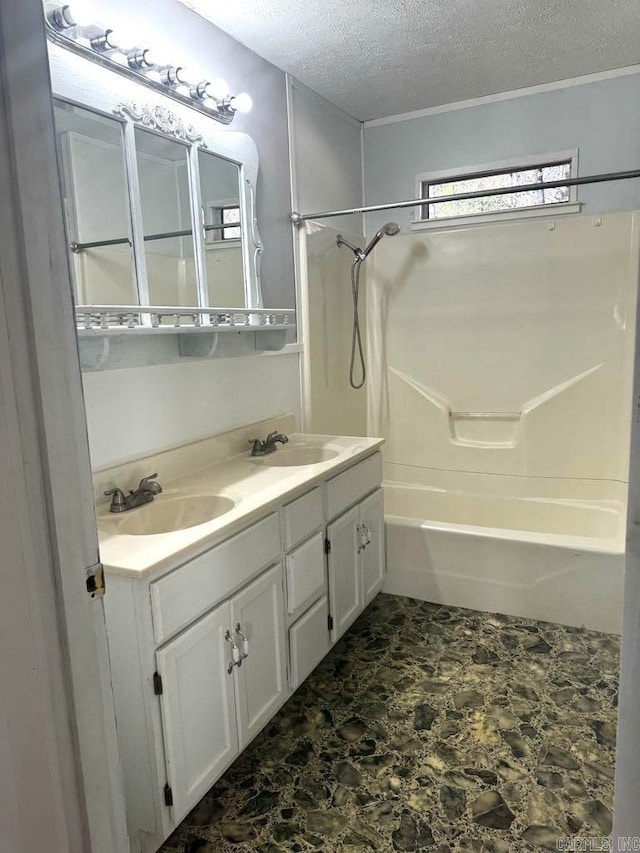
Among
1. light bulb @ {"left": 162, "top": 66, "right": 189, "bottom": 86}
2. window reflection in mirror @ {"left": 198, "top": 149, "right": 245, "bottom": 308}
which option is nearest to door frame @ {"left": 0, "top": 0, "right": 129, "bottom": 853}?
light bulb @ {"left": 162, "top": 66, "right": 189, "bottom": 86}

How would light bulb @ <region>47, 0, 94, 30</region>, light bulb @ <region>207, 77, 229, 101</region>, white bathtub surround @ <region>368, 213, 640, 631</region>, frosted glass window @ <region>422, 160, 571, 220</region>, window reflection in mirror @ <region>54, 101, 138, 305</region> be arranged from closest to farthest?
light bulb @ <region>47, 0, 94, 30</region>
window reflection in mirror @ <region>54, 101, 138, 305</region>
light bulb @ <region>207, 77, 229, 101</region>
white bathtub surround @ <region>368, 213, 640, 631</region>
frosted glass window @ <region>422, 160, 571, 220</region>

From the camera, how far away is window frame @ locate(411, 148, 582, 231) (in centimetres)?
320

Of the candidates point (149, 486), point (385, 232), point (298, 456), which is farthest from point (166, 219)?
point (385, 232)

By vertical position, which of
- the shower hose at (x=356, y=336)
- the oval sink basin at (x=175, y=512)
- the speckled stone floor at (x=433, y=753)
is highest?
the shower hose at (x=356, y=336)

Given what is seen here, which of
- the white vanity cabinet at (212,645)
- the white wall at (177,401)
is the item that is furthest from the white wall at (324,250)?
the white vanity cabinet at (212,645)

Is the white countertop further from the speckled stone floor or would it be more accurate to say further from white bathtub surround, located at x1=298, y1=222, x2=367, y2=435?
the speckled stone floor

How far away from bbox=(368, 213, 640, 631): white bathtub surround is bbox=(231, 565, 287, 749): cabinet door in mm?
1128

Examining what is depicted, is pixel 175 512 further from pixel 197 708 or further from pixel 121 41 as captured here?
pixel 121 41

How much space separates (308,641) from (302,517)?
469mm

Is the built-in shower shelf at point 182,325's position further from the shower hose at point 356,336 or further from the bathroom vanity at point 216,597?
the shower hose at point 356,336

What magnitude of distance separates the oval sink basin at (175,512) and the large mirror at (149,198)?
61cm

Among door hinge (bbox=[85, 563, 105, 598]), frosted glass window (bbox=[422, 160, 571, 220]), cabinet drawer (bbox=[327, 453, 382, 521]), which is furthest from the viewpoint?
frosted glass window (bbox=[422, 160, 571, 220])

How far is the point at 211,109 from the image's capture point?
227 centimetres

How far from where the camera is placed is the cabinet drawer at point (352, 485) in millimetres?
2348
